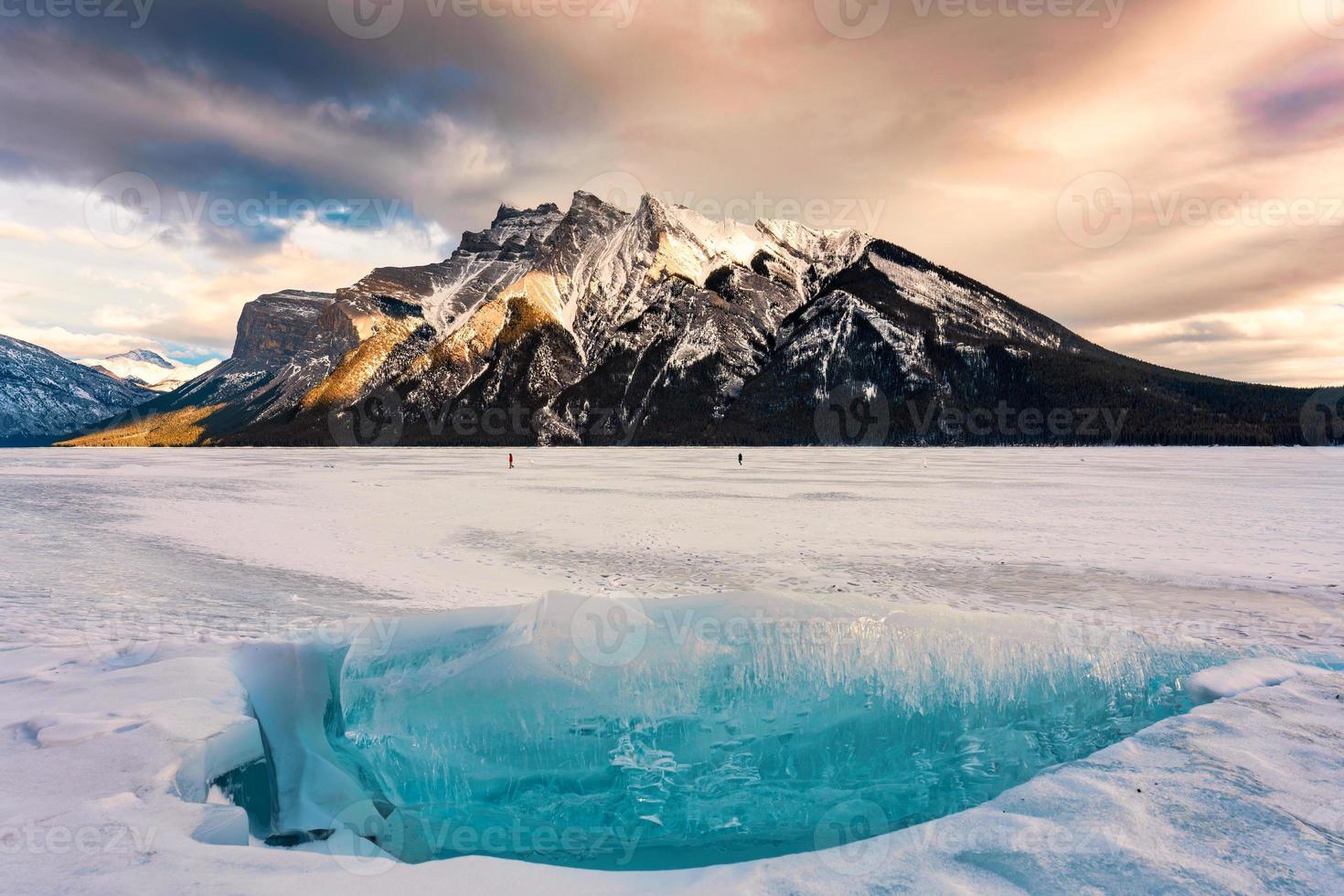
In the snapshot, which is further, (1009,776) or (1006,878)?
(1009,776)

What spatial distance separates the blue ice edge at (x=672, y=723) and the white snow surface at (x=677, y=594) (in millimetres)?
754

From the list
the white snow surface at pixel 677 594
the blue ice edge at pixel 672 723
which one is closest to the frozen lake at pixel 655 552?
the white snow surface at pixel 677 594

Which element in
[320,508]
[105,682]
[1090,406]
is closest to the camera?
[105,682]

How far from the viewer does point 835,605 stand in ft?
42.1

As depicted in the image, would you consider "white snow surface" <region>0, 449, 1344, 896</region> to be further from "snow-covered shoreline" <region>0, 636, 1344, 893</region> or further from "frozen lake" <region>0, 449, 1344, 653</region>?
"frozen lake" <region>0, 449, 1344, 653</region>

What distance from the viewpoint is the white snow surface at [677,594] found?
15.7 ft

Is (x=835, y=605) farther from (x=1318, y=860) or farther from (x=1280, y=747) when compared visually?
(x=1318, y=860)

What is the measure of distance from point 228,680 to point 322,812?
2.88m

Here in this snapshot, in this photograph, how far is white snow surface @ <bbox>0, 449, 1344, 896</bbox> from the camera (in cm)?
479

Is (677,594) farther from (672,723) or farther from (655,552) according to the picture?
(672,723)

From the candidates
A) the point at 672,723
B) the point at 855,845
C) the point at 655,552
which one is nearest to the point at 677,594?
the point at 655,552

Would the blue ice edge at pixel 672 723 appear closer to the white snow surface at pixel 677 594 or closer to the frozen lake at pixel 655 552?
the white snow surface at pixel 677 594

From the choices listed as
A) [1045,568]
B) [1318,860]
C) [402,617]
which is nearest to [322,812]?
[402,617]

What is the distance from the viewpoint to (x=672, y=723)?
870 cm
